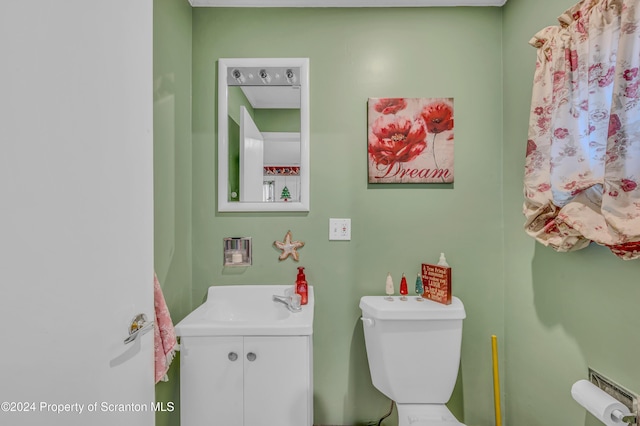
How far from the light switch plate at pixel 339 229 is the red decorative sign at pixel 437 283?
0.42 metres

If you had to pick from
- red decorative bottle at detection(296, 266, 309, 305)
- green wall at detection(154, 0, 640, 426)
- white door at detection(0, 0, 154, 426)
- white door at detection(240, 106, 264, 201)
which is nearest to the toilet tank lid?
green wall at detection(154, 0, 640, 426)

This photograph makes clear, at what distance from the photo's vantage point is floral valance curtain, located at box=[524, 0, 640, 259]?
31.3 inches

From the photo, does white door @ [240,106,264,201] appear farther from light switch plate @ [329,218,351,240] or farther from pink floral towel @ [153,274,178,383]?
pink floral towel @ [153,274,178,383]

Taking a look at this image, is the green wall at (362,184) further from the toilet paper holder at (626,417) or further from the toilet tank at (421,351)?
the toilet paper holder at (626,417)

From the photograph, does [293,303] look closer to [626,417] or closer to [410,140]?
[410,140]

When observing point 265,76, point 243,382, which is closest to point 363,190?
point 265,76

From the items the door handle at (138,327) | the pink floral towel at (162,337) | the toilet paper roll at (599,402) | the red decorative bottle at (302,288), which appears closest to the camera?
the door handle at (138,327)

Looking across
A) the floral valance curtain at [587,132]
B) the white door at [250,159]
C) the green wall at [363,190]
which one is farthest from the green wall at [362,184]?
the floral valance curtain at [587,132]

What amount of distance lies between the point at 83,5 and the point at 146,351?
0.87 meters

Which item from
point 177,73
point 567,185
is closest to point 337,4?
point 177,73

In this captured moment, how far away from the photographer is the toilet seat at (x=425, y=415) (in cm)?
116

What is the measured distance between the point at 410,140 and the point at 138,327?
1.37m

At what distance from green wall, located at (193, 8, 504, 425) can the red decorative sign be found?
94 mm

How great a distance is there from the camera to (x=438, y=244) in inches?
59.1
